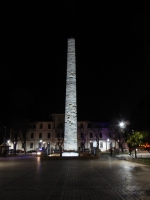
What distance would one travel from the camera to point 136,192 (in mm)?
7676

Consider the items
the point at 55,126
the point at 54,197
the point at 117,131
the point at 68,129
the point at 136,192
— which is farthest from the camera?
the point at 55,126

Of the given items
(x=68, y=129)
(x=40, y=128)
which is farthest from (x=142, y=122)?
(x=40, y=128)

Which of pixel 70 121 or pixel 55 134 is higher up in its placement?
pixel 70 121

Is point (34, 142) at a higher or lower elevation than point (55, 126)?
lower

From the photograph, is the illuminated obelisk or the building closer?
the illuminated obelisk

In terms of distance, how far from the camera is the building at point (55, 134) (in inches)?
2664

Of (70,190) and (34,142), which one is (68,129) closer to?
(70,190)

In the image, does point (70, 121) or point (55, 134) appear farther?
point (55, 134)

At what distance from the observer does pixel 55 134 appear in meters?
68.6

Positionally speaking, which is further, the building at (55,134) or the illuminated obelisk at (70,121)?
the building at (55,134)

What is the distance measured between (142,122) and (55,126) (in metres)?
41.3

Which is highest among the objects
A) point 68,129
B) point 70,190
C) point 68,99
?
point 68,99

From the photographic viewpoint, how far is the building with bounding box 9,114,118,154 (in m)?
67.7

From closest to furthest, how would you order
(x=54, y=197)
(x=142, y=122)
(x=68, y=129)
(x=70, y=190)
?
(x=54, y=197) < (x=70, y=190) < (x=142, y=122) < (x=68, y=129)
